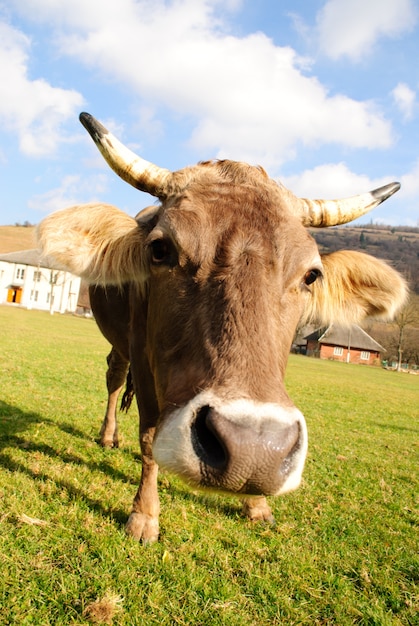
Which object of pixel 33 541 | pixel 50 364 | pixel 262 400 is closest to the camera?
pixel 262 400

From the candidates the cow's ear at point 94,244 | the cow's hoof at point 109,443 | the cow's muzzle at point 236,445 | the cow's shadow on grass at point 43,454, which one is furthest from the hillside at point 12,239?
the cow's muzzle at point 236,445

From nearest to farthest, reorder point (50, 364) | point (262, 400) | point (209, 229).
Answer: point (262, 400) → point (209, 229) → point (50, 364)

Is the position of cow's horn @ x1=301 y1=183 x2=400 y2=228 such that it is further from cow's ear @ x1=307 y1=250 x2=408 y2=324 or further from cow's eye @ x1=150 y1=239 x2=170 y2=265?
cow's eye @ x1=150 y1=239 x2=170 y2=265

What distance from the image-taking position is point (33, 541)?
3.33 meters

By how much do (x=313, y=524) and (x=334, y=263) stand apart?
2.64 m

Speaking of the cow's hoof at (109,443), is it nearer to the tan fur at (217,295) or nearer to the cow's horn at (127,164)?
the tan fur at (217,295)

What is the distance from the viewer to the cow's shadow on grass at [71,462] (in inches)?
166

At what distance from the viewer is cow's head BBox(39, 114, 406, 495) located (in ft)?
6.88

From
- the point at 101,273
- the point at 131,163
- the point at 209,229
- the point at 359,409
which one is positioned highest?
the point at 131,163

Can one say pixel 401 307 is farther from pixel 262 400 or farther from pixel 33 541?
pixel 33 541

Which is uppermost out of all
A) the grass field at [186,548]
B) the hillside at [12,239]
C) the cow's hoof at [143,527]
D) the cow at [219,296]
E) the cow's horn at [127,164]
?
the hillside at [12,239]

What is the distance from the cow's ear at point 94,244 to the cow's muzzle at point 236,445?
6.23 ft

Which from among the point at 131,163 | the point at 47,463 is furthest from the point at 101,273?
the point at 47,463

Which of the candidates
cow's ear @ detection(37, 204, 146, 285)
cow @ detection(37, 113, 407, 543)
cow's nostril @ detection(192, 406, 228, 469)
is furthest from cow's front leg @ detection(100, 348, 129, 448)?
cow's nostril @ detection(192, 406, 228, 469)
